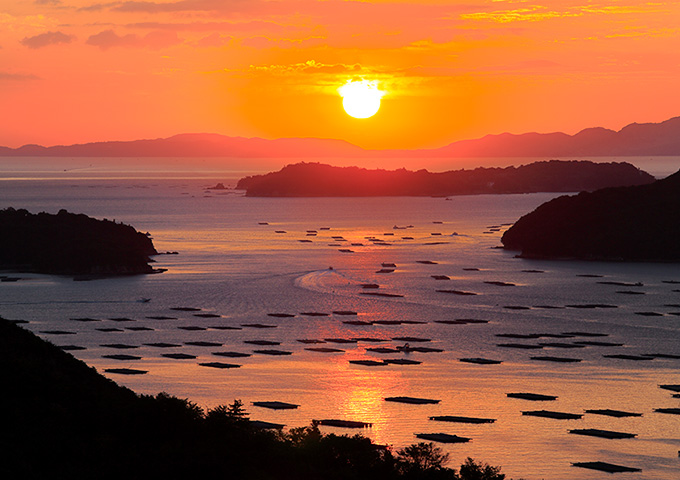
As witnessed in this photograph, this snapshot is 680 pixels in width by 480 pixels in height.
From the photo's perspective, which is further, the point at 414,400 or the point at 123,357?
the point at 123,357

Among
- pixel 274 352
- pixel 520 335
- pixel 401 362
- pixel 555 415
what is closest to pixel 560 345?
pixel 520 335

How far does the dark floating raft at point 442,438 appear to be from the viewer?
55.8m

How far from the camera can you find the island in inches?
5989

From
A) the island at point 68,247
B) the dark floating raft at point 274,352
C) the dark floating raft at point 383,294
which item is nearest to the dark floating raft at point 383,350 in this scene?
the dark floating raft at point 274,352

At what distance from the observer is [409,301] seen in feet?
390

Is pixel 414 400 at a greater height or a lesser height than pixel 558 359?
lesser

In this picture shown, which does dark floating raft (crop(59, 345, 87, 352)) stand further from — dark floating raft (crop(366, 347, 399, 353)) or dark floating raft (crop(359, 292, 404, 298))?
dark floating raft (crop(359, 292, 404, 298))

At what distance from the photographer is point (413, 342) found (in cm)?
8956

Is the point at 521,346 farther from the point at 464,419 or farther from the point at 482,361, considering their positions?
the point at 464,419

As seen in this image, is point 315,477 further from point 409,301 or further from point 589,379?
point 409,301

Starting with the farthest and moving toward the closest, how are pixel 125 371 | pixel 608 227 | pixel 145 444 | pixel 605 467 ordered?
pixel 608 227
pixel 125 371
pixel 605 467
pixel 145 444

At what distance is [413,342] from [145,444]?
52184 mm

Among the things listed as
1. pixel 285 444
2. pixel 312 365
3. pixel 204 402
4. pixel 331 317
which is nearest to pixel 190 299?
pixel 331 317

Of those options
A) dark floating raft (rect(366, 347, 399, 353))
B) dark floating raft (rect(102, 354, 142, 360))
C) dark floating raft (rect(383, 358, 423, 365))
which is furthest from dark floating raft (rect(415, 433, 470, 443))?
dark floating raft (rect(102, 354, 142, 360))
